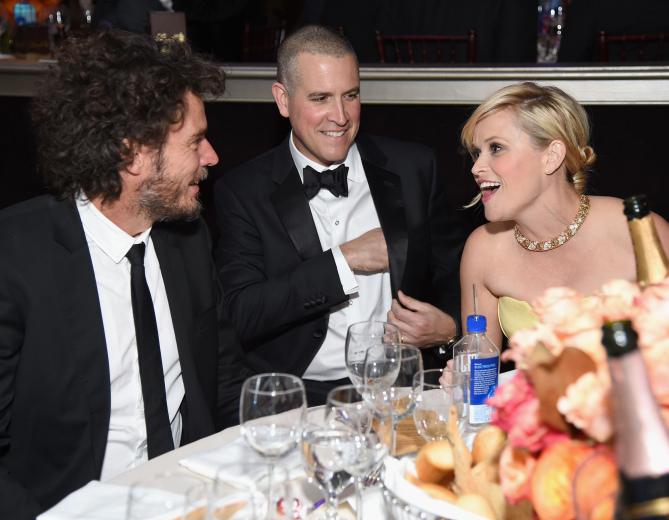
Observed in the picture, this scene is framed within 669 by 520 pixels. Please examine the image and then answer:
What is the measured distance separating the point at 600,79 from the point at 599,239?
1.18 metres

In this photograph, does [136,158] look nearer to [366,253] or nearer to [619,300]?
[366,253]

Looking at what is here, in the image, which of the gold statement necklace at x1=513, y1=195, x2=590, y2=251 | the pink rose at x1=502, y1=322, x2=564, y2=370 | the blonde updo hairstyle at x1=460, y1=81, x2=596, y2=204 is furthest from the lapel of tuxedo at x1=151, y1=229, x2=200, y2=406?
the pink rose at x1=502, y1=322, x2=564, y2=370

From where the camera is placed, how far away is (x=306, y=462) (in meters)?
1.14

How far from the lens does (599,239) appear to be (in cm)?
234

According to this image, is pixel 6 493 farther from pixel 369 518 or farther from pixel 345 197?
pixel 345 197

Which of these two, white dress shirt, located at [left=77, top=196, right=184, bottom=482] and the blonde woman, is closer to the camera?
white dress shirt, located at [left=77, top=196, right=184, bottom=482]

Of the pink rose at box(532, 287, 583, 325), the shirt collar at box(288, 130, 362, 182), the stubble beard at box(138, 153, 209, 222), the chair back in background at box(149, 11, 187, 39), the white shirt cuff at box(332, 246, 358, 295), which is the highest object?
the chair back in background at box(149, 11, 187, 39)

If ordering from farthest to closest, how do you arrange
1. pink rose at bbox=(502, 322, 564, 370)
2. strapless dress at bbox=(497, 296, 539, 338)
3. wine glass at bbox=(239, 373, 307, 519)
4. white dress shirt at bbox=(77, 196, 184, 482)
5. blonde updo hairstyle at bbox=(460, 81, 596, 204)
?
1. strapless dress at bbox=(497, 296, 539, 338)
2. blonde updo hairstyle at bbox=(460, 81, 596, 204)
3. white dress shirt at bbox=(77, 196, 184, 482)
4. wine glass at bbox=(239, 373, 307, 519)
5. pink rose at bbox=(502, 322, 564, 370)

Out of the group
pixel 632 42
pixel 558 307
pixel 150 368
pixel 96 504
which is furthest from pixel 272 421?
pixel 632 42

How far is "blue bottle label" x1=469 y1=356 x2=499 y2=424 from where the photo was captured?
5.32ft

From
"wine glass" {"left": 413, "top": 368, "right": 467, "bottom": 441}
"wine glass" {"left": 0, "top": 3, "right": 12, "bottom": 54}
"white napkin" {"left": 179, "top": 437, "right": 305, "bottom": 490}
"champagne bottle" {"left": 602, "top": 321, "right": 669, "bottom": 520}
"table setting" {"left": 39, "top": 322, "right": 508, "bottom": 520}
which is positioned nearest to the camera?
"champagne bottle" {"left": 602, "top": 321, "right": 669, "bottom": 520}

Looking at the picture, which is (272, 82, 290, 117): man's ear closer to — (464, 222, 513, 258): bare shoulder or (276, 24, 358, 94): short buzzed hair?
(276, 24, 358, 94): short buzzed hair

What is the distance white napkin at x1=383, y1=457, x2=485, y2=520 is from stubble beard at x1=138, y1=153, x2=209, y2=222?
3.82 feet

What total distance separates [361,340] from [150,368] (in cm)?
62
